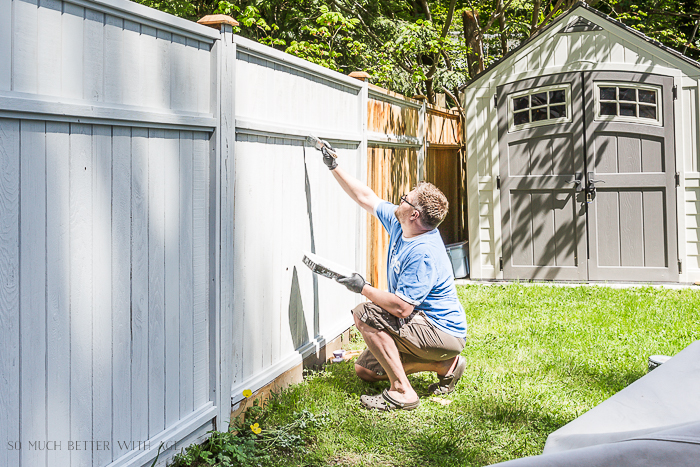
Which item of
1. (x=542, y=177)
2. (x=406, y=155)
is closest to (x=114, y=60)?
(x=406, y=155)

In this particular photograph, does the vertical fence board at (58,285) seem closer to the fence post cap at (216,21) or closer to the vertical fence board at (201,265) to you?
the vertical fence board at (201,265)

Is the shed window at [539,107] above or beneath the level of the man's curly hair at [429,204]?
above

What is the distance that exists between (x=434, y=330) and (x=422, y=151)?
424 centimetres

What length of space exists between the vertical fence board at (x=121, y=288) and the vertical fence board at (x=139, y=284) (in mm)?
26

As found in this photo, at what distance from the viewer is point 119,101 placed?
8.21 feet

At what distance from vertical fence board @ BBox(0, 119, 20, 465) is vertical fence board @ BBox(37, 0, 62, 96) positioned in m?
0.19

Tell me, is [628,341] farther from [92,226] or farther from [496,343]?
[92,226]

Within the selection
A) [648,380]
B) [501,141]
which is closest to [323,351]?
[648,380]

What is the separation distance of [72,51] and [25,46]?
0.68 ft

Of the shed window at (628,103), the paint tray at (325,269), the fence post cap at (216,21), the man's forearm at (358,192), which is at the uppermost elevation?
the shed window at (628,103)

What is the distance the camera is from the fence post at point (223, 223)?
10.5 ft

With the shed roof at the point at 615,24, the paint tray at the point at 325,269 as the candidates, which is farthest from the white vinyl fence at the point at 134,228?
the shed roof at the point at 615,24

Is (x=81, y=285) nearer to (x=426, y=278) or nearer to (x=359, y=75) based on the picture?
(x=426, y=278)

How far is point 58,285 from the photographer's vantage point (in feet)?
7.32
